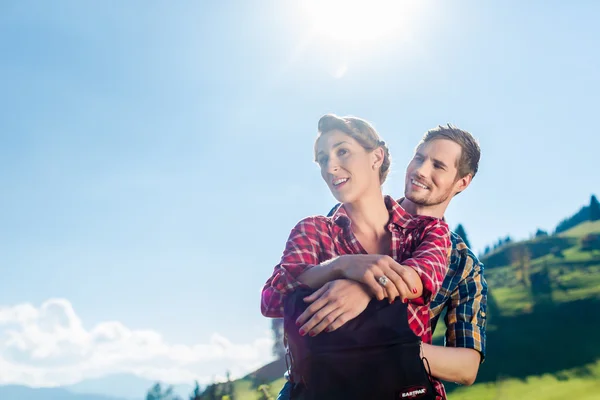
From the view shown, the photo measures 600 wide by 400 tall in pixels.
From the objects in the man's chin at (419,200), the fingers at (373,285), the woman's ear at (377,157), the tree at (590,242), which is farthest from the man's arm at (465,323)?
the tree at (590,242)

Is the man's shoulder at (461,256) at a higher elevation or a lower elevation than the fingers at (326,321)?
higher

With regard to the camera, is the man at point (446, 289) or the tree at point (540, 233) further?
the tree at point (540, 233)

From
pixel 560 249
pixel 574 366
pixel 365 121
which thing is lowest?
pixel 574 366

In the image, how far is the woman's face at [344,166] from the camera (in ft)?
14.0

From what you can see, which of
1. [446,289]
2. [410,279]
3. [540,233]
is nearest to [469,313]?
[446,289]

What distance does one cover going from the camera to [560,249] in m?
127

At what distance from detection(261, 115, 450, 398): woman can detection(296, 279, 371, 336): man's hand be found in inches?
4.2

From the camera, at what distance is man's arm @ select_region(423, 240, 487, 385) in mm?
4648

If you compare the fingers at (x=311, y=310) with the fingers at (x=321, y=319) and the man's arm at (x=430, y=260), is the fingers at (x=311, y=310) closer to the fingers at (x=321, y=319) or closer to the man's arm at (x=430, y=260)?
the fingers at (x=321, y=319)

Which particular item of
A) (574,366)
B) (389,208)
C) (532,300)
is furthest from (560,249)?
(389,208)

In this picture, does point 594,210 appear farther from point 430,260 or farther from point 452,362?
point 430,260

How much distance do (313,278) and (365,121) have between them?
54.6 inches

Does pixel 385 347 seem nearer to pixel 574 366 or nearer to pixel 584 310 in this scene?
pixel 574 366

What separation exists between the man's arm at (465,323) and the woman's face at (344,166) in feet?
4.62
